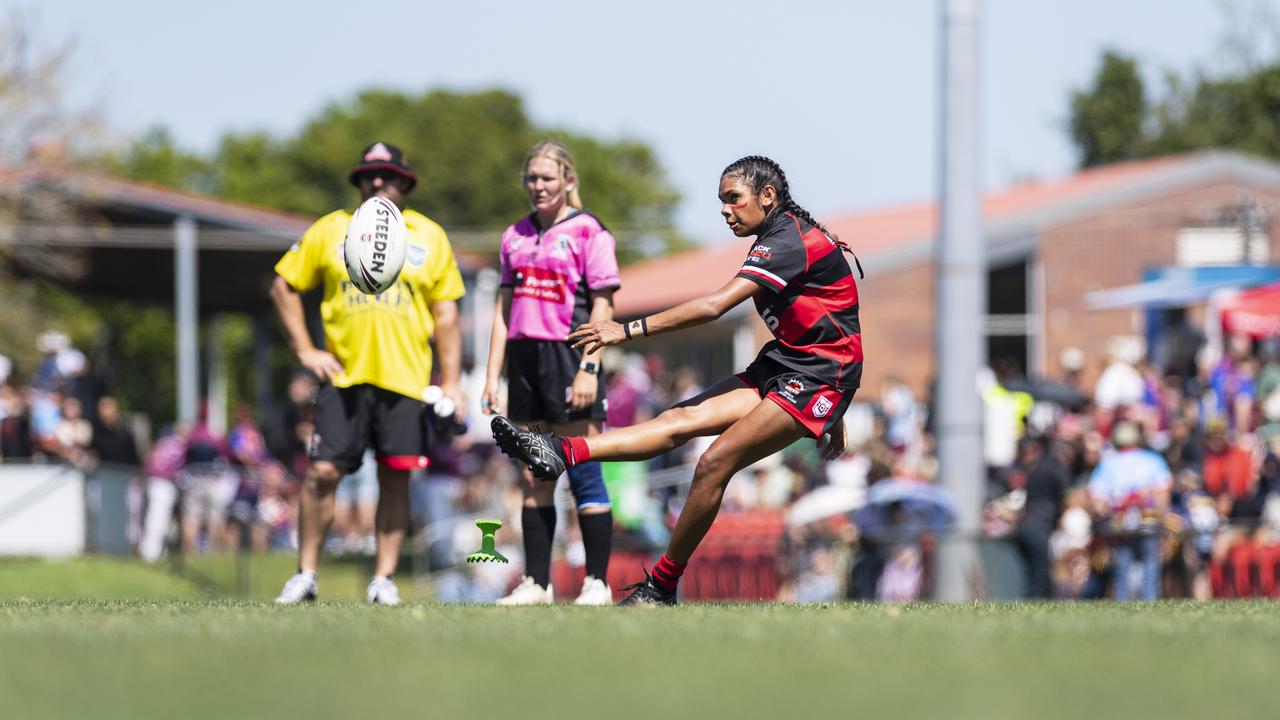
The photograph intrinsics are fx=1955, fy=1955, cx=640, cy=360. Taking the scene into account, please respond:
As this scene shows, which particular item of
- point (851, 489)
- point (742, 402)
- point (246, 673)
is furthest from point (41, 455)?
point (246, 673)

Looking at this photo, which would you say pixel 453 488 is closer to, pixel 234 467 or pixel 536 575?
pixel 234 467

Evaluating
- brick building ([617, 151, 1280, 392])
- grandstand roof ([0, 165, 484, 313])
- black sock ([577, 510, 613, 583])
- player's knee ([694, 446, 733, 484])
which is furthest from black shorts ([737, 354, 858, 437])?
brick building ([617, 151, 1280, 392])

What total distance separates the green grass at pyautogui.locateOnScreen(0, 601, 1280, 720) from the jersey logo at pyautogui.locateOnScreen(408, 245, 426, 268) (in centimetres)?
250

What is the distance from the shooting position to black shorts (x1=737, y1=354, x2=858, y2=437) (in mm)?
8109

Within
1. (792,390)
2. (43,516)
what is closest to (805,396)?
(792,390)

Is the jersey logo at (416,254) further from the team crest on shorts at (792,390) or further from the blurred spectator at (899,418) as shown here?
the blurred spectator at (899,418)

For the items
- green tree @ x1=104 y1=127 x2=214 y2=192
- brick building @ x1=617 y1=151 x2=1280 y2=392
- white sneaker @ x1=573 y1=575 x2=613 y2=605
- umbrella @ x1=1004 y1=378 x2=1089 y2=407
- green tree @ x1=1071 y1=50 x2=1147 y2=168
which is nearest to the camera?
white sneaker @ x1=573 y1=575 x2=613 y2=605

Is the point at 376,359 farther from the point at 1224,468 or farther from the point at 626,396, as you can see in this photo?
the point at 626,396

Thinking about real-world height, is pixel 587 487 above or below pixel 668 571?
above

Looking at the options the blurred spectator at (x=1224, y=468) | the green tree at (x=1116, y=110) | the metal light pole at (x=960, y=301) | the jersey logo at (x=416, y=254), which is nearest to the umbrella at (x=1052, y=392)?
the blurred spectator at (x=1224, y=468)

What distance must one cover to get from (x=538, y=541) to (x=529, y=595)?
306 mm

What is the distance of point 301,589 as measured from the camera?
30.1ft

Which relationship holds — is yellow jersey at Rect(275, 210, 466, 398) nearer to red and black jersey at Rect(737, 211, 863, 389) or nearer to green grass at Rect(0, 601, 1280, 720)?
red and black jersey at Rect(737, 211, 863, 389)

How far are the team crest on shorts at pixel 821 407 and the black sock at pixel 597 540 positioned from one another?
1.45 meters
